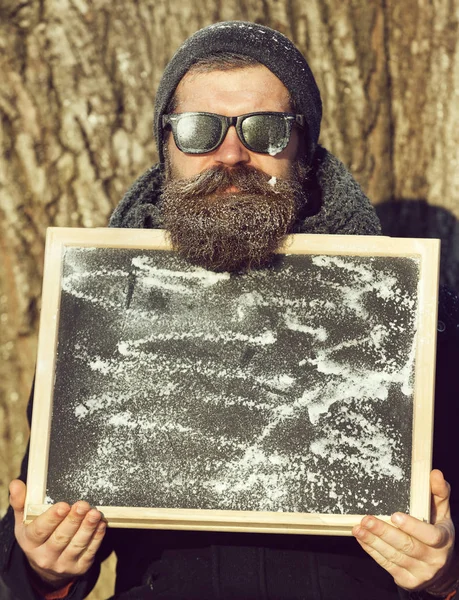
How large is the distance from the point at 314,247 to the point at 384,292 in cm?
21

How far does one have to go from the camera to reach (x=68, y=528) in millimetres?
1873

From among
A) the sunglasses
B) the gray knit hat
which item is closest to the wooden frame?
the sunglasses

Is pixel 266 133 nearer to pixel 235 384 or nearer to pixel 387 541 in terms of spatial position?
pixel 235 384

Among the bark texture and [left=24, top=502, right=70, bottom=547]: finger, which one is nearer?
[left=24, top=502, right=70, bottom=547]: finger

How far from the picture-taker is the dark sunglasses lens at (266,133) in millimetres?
2176

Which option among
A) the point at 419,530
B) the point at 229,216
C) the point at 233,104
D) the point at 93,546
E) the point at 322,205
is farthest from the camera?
the point at 322,205

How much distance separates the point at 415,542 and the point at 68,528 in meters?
0.82

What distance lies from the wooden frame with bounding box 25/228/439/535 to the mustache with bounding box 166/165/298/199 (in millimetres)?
210

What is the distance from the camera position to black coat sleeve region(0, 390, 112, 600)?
2078 millimetres

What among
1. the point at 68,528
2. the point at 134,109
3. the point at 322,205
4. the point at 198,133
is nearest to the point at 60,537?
the point at 68,528

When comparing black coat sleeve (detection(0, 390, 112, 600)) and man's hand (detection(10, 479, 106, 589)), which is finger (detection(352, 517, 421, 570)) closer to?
Result: man's hand (detection(10, 479, 106, 589))

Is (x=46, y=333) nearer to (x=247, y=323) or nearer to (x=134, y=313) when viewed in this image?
(x=134, y=313)

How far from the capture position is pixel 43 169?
292 centimetres

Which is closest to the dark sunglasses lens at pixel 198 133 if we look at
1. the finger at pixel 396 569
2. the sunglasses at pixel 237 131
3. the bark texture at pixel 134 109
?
→ the sunglasses at pixel 237 131
